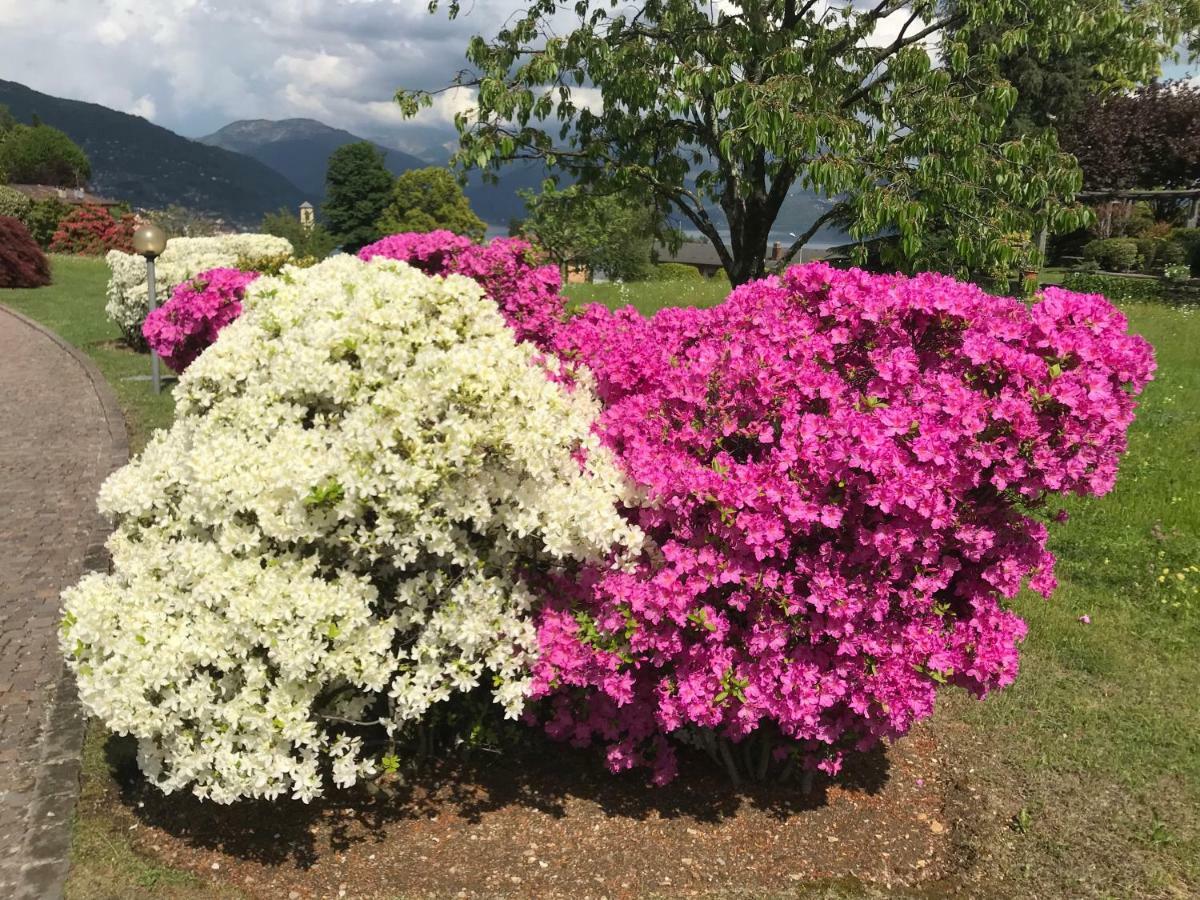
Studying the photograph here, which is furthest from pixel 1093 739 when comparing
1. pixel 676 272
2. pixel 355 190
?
pixel 355 190

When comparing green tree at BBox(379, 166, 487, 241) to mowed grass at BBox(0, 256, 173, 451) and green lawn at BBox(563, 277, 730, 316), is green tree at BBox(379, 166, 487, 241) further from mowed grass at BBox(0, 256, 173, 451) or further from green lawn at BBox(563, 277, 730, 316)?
green lawn at BBox(563, 277, 730, 316)

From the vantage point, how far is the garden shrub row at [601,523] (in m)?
3.75

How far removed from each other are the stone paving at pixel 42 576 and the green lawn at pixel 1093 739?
17cm

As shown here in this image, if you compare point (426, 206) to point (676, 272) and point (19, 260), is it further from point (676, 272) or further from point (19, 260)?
point (19, 260)

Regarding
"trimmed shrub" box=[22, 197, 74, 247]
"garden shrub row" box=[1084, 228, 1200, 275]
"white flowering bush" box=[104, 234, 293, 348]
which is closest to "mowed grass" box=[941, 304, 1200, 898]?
"white flowering bush" box=[104, 234, 293, 348]

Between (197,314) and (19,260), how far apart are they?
24.4 meters

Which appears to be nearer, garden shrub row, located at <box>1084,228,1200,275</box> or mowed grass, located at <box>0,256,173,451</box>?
mowed grass, located at <box>0,256,173,451</box>

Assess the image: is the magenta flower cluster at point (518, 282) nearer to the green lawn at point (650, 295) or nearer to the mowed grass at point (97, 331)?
the mowed grass at point (97, 331)

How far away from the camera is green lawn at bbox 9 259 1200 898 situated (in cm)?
423

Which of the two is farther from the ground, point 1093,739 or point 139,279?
point 139,279

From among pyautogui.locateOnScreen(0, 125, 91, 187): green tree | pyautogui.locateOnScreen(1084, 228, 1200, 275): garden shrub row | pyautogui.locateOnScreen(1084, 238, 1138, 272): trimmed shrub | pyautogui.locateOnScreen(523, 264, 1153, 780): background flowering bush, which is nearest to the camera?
pyautogui.locateOnScreen(523, 264, 1153, 780): background flowering bush

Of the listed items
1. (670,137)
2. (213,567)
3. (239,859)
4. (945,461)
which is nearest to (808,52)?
(670,137)

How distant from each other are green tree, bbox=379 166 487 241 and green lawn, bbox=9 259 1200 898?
7385 centimetres

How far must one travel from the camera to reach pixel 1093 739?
537 cm
